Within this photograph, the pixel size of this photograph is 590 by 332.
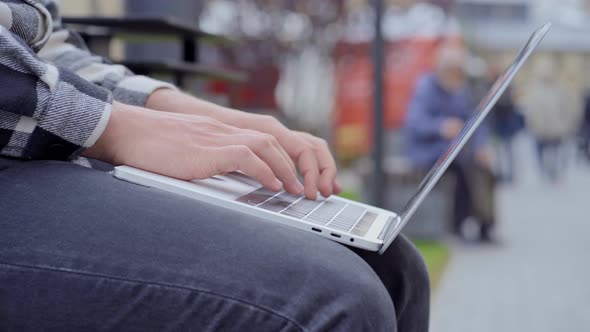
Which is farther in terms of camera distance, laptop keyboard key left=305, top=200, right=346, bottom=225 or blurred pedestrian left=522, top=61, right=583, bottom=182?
blurred pedestrian left=522, top=61, right=583, bottom=182

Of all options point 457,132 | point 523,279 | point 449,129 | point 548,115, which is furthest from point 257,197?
point 548,115

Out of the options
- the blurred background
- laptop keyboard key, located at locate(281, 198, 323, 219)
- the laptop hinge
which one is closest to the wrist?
laptop keyboard key, located at locate(281, 198, 323, 219)

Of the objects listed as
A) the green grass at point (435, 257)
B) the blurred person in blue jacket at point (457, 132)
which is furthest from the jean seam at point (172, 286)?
the blurred person in blue jacket at point (457, 132)

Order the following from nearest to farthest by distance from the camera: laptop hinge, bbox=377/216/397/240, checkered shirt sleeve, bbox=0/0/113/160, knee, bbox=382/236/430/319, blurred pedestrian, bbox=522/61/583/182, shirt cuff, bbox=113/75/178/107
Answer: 1. checkered shirt sleeve, bbox=0/0/113/160
2. laptop hinge, bbox=377/216/397/240
3. knee, bbox=382/236/430/319
4. shirt cuff, bbox=113/75/178/107
5. blurred pedestrian, bbox=522/61/583/182

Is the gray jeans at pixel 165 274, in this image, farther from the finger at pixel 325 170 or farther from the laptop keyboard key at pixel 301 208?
the finger at pixel 325 170

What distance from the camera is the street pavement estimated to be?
11.3 feet

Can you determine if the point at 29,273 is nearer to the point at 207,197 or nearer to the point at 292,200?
the point at 207,197

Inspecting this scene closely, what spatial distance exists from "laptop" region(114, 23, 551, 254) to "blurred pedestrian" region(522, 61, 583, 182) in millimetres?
10879

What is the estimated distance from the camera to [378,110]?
4.63 meters

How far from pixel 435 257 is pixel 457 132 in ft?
4.12

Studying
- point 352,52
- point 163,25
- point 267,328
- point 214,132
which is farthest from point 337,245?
point 352,52

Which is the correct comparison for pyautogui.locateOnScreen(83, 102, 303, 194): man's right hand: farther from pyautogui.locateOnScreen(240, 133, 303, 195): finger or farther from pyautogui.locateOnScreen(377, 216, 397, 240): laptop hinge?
pyautogui.locateOnScreen(377, 216, 397, 240): laptop hinge

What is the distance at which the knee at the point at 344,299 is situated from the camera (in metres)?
0.79

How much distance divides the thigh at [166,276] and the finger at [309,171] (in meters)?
0.28
